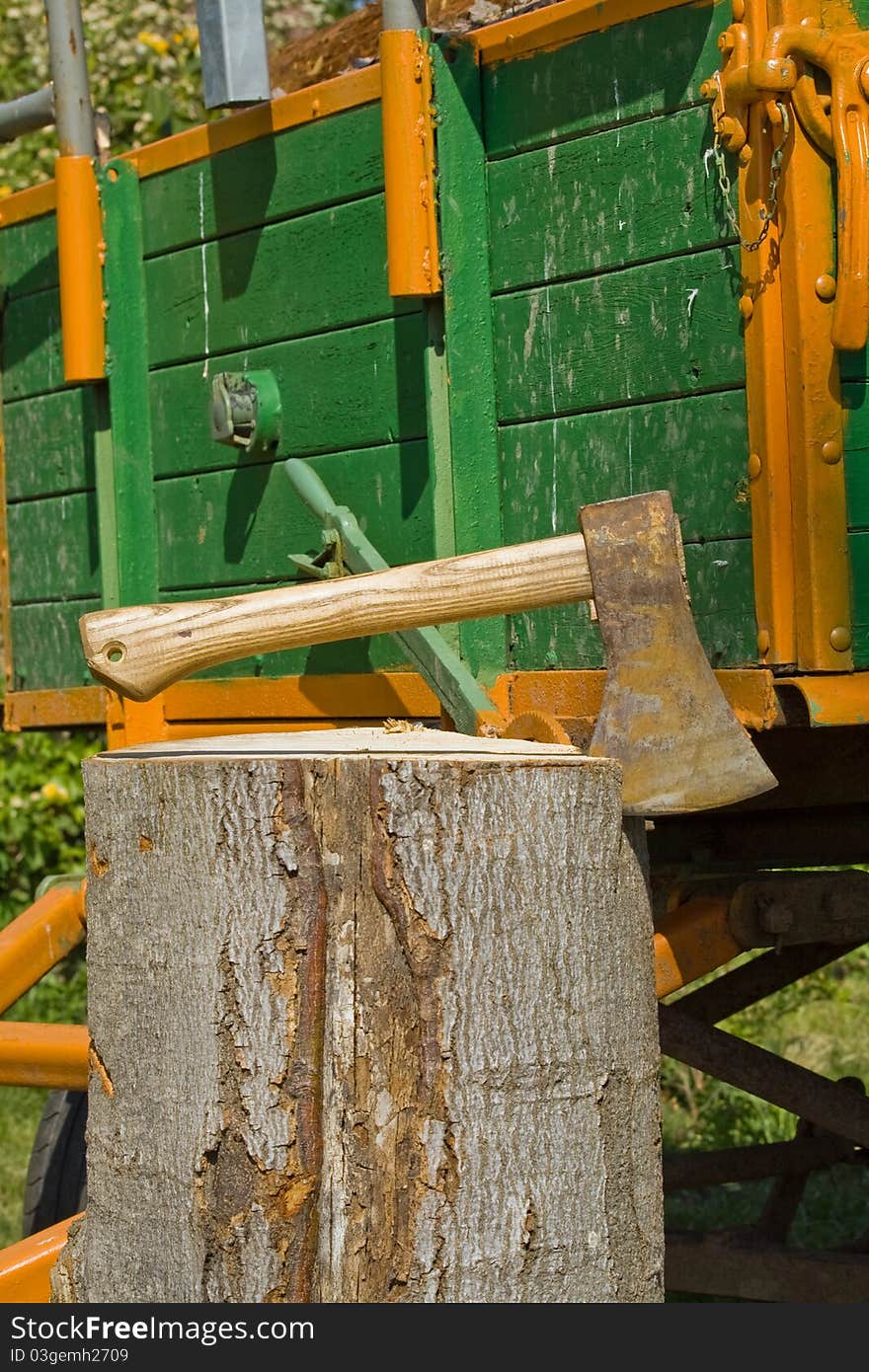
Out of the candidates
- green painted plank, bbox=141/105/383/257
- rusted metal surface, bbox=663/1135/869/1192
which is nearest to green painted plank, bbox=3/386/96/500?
green painted plank, bbox=141/105/383/257

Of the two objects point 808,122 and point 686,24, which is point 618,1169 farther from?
point 686,24

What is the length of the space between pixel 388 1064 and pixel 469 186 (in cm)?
132

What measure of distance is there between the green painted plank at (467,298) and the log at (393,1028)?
701mm

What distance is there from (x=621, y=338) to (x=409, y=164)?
43 centimetres

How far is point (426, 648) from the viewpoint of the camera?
8.39 feet

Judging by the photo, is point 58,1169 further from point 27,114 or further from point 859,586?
point 859,586

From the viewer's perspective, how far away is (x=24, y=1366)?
2.00 meters

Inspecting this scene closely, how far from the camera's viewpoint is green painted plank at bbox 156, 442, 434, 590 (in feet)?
8.82

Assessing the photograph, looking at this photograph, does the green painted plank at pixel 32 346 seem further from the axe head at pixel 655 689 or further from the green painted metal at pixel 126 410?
the axe head at pixel 655 689

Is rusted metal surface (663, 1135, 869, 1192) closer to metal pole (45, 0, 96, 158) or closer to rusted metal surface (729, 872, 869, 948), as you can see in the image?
rusted metal surface (729, 872, 869, 948)

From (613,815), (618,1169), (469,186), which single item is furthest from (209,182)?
(618,1169)

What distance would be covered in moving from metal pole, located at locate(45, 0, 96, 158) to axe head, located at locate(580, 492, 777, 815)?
1.67 meters

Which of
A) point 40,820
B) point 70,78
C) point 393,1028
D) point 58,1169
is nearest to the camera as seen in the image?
point 393,1028

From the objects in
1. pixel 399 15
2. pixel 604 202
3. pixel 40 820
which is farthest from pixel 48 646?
pixel 40 820
